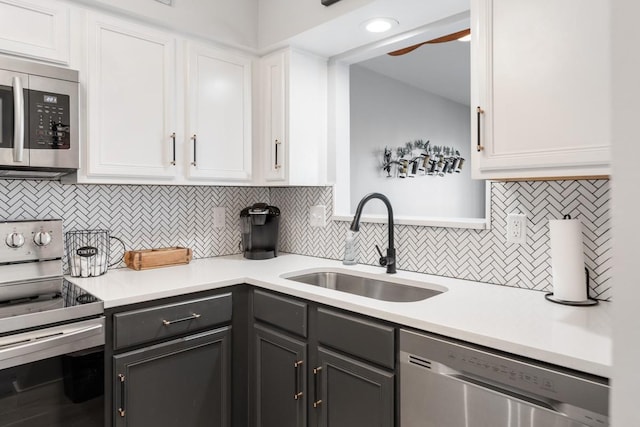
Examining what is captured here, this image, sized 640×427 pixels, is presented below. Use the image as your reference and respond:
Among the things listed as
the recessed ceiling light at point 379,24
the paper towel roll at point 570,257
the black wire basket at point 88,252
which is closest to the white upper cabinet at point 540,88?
the paper towel roll at point 570,257

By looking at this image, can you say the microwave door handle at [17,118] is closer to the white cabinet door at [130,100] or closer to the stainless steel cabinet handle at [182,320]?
the white cabinet door at [130,100]

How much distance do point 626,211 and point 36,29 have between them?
6.70 ft

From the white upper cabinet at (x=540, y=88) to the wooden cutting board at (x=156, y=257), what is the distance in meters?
1.58

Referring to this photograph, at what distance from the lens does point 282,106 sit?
2.26 meters

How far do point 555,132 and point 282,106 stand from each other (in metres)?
1.41

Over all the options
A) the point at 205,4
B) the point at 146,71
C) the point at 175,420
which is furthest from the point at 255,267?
the point at 205,4

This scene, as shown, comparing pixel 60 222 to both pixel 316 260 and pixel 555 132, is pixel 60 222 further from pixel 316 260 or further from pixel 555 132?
pixel 555 132

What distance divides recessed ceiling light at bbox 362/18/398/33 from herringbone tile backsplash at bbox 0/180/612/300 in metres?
0.91

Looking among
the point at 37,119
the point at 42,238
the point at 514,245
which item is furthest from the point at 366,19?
the point at 42,238

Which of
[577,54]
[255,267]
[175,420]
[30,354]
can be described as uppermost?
[577,54]

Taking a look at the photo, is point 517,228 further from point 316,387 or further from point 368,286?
point 316,387

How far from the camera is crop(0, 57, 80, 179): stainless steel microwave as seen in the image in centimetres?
153

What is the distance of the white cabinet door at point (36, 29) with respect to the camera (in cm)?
157

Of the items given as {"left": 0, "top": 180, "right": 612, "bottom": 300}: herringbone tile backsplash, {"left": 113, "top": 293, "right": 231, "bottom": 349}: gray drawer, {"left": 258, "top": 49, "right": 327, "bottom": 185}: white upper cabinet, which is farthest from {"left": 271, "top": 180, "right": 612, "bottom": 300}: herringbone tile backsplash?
{"left": 113, "top": 293, "right": 231, "bottom": 349}: gray drawer
